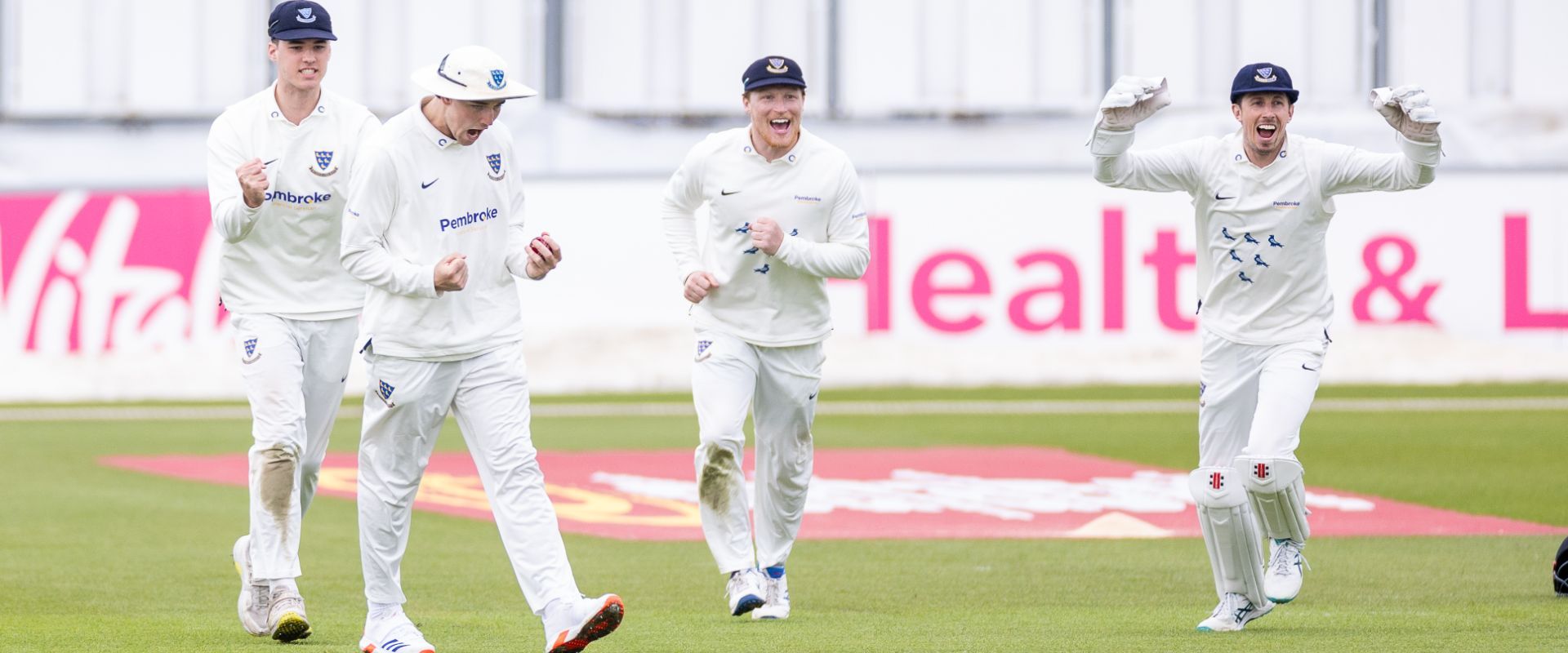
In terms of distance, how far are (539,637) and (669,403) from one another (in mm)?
13605

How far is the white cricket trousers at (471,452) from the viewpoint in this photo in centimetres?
640

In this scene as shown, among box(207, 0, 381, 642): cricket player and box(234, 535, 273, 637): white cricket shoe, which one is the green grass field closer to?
box(234, 535, 273, 637): white cricket shoe

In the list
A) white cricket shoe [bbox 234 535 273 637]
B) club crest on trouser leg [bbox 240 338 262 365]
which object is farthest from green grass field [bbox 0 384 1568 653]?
club crest on trouser leg [bbox 240 338 262 365]

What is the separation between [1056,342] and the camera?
70.3ft

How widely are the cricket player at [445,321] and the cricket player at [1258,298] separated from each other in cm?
221

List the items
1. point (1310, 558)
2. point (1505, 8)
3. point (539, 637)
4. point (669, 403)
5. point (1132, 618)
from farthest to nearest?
point (1505, 8)
point (669, 403)
point (1310, 558)
point (1132, 618)
point (539, 637)

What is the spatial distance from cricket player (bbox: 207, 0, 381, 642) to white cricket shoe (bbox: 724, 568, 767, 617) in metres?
1.65

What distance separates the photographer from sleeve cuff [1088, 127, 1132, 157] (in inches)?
282

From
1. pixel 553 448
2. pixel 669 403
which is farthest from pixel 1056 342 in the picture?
pixel 553 448

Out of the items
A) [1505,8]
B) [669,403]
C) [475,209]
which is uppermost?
[1505,8]

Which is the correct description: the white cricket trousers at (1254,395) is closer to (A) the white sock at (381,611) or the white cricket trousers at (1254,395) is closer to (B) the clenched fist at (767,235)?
(B) the clenched fist at (767,235)

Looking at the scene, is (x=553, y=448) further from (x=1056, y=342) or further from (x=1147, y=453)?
(x=1056, y=342)

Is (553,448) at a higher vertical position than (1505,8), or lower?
lower


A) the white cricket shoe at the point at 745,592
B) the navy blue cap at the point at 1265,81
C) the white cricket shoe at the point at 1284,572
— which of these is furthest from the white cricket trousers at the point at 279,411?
the white cricket shoe at the point at 1284,572
